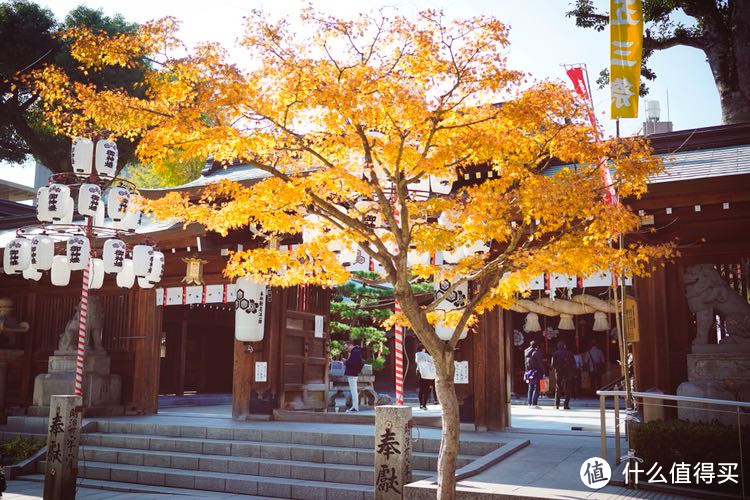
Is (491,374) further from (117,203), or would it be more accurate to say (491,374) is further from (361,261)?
(117,203)

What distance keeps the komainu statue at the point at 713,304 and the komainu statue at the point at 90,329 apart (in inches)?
484

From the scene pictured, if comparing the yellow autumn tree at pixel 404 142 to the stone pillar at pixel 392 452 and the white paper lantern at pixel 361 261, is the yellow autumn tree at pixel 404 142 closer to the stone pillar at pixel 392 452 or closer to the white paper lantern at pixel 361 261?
the stone pillar at pixel 392 452

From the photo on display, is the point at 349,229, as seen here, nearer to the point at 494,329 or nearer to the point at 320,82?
the point at 320,82

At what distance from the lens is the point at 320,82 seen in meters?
6.47

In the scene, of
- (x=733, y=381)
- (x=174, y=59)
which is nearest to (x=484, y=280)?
(x=174, y=59)

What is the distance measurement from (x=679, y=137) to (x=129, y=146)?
2183 cm

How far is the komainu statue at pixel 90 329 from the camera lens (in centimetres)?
1459

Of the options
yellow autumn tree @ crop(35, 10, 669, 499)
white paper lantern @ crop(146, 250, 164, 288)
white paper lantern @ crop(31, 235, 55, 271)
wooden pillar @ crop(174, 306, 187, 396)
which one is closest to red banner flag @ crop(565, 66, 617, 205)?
yellow autumn tree @ crop(35, 10, 669, 499)

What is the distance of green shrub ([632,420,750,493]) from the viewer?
704 centimetres

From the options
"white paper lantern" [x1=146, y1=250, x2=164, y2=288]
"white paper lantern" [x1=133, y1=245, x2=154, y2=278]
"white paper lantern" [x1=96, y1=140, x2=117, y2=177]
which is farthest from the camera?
"white paper lantern" [x1=146, y1=250, x2=164, y2=288]

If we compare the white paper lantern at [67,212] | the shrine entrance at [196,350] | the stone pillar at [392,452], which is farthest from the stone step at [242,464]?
the shrine entrance at [196,350]

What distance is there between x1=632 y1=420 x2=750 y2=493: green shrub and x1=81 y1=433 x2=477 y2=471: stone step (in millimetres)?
2749

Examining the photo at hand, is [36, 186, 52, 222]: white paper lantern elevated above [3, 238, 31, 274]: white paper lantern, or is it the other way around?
[36, 186, 52, 222]: white paper lantern

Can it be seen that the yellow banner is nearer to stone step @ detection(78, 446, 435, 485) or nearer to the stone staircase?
the stone staircase
